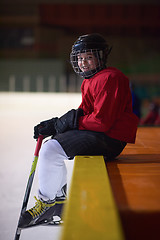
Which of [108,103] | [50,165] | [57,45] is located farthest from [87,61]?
[57,45]

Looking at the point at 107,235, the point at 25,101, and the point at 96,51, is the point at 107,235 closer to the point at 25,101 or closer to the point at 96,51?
the point at 96,51

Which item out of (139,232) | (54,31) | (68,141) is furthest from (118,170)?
(54,31)

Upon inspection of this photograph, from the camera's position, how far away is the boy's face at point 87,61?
1389 mm

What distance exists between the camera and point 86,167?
111cm

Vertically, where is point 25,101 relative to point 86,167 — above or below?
below

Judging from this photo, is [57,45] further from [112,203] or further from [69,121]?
[112,203]

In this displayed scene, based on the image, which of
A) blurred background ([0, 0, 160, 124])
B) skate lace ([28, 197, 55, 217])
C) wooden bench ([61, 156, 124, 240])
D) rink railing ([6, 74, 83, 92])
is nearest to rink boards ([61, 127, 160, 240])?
wooden bench ([61, 156, 124, 240])

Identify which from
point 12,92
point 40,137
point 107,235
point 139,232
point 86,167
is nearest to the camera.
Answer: point 107,235

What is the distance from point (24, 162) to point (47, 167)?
5.28 ft

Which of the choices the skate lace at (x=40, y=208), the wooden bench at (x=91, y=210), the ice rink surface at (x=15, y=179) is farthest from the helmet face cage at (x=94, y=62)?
the ice rink surface at (x=15, y=179)

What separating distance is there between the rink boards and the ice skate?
31 cm

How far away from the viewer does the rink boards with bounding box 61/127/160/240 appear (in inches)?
25.0

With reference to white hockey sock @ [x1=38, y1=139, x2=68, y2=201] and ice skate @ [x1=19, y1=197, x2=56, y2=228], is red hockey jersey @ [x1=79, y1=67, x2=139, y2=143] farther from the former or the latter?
ice skate @ [x1=19, y1=197, x2=56, y2=228]

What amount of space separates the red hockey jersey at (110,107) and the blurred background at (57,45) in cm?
1131
